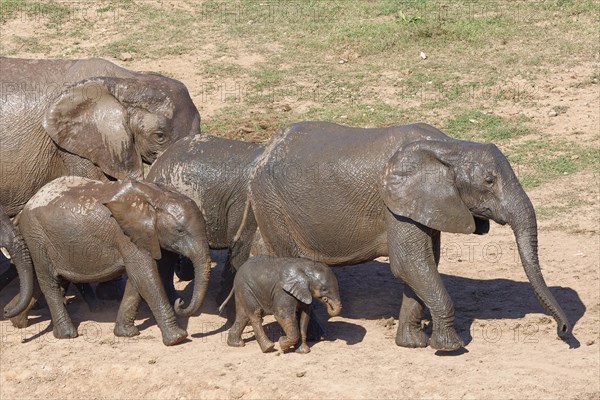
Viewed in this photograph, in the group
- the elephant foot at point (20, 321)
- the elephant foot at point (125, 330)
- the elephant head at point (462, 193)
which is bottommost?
the elephant foot at point (20, 321)

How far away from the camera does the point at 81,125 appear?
13.3 m

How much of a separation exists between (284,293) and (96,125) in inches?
103

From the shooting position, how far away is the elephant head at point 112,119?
13266 millimetres

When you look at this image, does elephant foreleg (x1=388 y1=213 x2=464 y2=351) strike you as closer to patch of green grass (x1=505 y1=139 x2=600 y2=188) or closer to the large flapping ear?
the large flapping ear

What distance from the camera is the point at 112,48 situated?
21.3 m

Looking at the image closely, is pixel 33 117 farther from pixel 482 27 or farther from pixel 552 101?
pixel 482 27

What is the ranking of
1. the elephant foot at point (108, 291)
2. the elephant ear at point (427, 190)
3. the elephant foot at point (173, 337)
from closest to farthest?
the elephant ear at point (427, 190) → the elephant foot at point (173, 337) → the elephant foot at point (108, 291)

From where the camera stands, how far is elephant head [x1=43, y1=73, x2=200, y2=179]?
13266mm

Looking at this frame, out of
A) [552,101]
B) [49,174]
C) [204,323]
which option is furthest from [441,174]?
[552,101]

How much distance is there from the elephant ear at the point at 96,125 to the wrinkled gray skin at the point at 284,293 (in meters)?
1.78

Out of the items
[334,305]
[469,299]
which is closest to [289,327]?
[334,305]

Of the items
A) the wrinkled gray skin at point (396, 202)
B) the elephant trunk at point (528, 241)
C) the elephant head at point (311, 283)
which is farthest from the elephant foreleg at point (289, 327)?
the elephant trunk at point (528, 241)

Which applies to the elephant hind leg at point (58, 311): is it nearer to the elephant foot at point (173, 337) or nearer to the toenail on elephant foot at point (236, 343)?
the elephant foot at point (173, 337)

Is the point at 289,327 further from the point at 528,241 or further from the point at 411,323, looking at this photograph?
the point at 528,241
